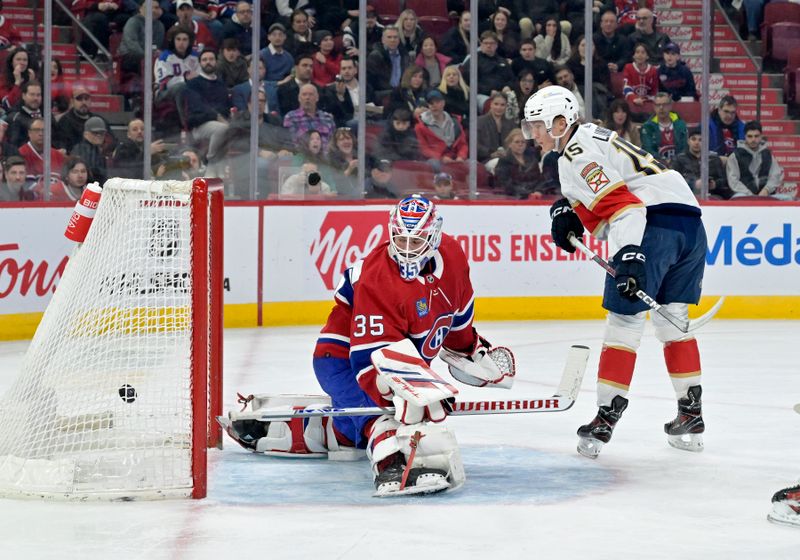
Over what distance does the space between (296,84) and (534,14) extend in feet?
5.83

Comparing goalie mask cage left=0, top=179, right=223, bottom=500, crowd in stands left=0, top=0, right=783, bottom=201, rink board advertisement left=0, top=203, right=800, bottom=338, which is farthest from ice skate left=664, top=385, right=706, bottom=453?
crowd in stands left=0, top=0, right=783, bottom=201

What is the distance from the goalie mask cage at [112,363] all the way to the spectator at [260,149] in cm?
428

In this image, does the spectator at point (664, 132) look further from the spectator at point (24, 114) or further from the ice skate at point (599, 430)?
the ice skate at point (599, 430)

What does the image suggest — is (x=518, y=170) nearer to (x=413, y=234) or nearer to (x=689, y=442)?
(x=689, y=442)

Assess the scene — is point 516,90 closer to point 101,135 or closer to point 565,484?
point 101,135

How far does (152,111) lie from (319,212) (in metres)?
1.18

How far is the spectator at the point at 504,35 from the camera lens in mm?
9133

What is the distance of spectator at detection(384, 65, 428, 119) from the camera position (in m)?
8.97

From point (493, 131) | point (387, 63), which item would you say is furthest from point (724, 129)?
point (387, 63)

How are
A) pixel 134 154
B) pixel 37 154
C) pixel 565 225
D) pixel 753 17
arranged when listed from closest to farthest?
1. pixel 565 225
2. pixel 37 154
3. pixel 134 154
4. pixel 753 17

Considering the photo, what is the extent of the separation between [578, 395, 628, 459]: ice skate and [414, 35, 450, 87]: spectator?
16.1 feet

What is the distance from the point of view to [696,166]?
30.2 ft

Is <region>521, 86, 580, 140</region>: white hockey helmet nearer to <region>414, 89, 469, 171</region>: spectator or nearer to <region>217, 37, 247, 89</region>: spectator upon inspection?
<region>217, 37, 247, 89</region>: spectator

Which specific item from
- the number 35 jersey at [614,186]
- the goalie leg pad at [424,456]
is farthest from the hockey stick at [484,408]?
the number 35 jersey at [614,186]
